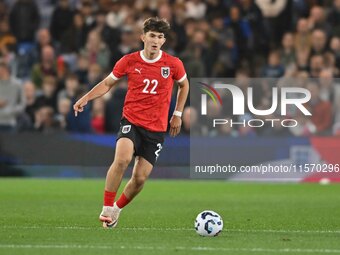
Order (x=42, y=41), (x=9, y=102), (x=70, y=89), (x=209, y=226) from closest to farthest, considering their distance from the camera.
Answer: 1. (x=209, y=226)
2. (x=9, y=102)
3. (x=70, y=89)
4. (x=42, y=41)

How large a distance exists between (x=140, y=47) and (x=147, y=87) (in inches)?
453

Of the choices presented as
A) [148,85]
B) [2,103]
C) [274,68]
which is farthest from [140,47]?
[148,85]

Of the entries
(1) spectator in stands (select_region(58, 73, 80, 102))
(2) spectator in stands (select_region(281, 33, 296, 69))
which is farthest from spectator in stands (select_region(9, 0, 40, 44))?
(2) spectator in stands (select_region(281, 33, 296, 69))

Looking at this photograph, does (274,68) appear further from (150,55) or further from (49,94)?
(150,55)

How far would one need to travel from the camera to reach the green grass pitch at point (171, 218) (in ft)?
32.9

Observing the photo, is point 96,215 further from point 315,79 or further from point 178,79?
point 315,79

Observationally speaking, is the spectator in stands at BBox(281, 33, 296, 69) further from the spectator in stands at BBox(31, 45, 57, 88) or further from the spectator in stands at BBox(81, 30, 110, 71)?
the spectator in stands at BBox(31, 45, 57, 88)

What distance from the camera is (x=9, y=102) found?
23266 millimetres

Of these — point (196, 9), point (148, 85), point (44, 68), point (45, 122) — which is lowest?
point (45, 122)

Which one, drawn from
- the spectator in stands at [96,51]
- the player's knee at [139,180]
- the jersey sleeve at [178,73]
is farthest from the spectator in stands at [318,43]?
the player's knee at [139,180]

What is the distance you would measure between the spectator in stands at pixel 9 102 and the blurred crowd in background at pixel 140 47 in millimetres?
21

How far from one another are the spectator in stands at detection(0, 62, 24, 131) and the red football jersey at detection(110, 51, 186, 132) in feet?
35.9

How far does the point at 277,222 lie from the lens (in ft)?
43.0

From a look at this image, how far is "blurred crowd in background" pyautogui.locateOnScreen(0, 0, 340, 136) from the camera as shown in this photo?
2227cm
